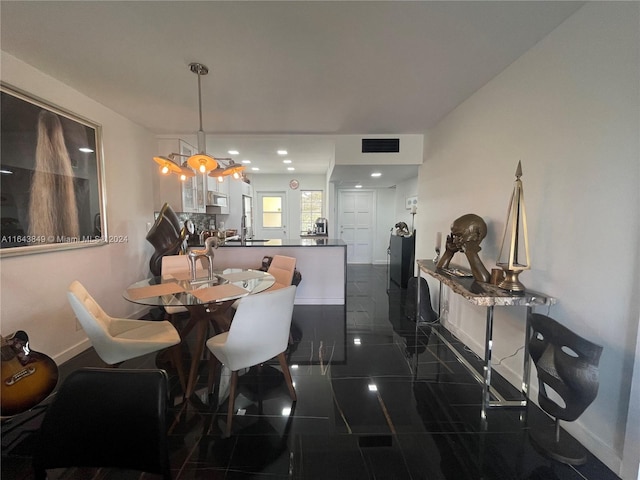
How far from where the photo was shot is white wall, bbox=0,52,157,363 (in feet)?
6.25

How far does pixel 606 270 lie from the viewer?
4.33 ft

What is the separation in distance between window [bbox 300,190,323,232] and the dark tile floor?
15.3ft

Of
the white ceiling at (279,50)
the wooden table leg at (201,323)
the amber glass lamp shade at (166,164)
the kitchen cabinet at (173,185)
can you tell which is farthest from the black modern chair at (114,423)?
the kitchen cabinet at (173,185)

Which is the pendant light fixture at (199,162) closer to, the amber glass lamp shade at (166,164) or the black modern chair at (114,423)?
the amber glass lamp shade at (166,164)

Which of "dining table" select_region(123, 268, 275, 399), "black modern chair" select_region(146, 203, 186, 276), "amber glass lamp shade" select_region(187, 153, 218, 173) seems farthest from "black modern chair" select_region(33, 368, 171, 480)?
"black modern chair" select_region(146, 203, 186, 276)

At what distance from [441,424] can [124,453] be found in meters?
1.70

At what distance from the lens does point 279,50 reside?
5.82 ft

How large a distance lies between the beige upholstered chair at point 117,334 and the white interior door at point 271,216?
4.95 metres

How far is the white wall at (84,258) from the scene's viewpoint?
191cm

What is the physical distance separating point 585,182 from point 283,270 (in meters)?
2.33

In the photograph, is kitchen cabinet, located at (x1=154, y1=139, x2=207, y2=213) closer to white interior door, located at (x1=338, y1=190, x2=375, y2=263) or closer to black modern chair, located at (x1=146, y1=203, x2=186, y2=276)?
black modern chair, located at (x1=146, y1=203, x2=186, y2=276)

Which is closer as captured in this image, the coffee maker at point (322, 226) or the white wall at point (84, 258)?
the white wall at point (84, 258)

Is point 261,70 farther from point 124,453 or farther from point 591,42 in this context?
point 124,453

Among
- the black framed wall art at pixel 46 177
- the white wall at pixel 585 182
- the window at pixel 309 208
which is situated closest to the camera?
the white wall at pixel 585 182
